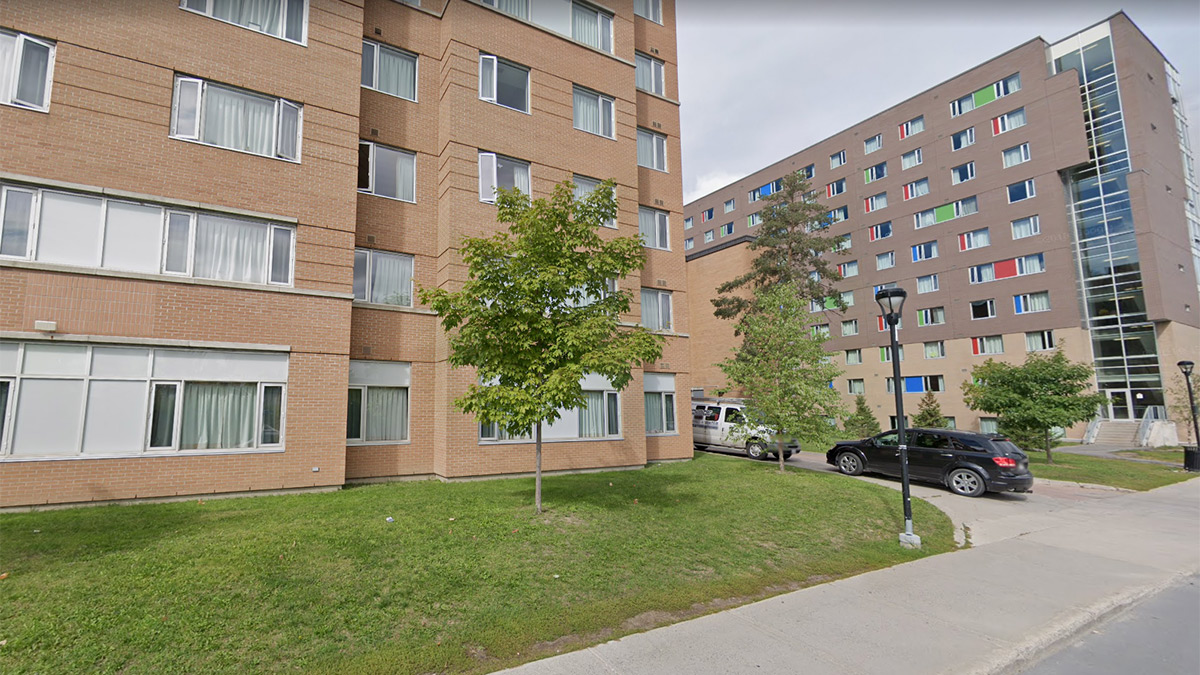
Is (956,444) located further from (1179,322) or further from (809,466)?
(1179,322)

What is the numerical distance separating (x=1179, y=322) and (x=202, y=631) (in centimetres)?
4694

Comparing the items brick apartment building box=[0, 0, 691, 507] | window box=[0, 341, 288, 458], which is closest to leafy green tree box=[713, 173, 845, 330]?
brick apartment building box=[0, 0, 691, 507]

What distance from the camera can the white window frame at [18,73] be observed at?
369 inches

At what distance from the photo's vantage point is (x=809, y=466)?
18.9 metres

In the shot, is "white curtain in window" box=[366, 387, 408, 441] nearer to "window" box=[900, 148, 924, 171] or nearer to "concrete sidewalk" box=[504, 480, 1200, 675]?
"concrete sidewalk" box=[504, 480, 1200, 675]

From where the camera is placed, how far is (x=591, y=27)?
16.8 m

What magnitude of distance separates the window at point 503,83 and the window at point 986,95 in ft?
122

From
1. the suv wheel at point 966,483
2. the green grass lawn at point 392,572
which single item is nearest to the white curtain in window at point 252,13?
the green grass lawn at point 392,572

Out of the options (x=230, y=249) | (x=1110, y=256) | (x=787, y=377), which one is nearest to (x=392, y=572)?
(x=230, y=249)

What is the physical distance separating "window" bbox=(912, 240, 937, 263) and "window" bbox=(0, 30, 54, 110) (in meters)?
44.9

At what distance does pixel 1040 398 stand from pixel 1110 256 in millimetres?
21617

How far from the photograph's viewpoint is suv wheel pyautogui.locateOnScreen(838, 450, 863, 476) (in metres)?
16.8

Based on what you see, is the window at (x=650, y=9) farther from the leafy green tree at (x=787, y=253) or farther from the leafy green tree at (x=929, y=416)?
the leafy green tree at (x=929, y=416)

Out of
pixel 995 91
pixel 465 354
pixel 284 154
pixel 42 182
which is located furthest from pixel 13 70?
pixel 995 91
